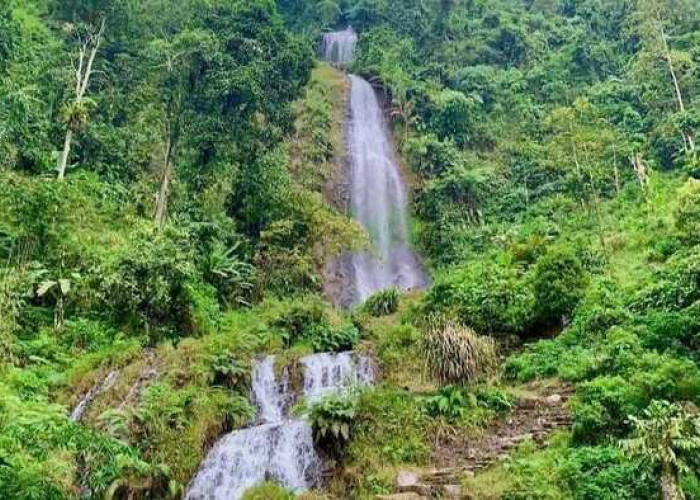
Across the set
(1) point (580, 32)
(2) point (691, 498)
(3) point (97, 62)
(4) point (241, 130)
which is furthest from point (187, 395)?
(1) point (580, 32)

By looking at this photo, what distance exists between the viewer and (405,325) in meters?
16.2

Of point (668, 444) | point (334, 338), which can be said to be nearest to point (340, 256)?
point (334, 338)

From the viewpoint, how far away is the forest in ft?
35.2

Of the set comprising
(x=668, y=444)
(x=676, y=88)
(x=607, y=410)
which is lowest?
(x=668, y=444)

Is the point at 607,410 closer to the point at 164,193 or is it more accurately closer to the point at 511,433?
the point at 511,433

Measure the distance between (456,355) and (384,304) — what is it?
19.2ft

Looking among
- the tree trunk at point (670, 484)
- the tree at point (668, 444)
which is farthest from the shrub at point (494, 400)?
the tree trunk at point (670, 484)

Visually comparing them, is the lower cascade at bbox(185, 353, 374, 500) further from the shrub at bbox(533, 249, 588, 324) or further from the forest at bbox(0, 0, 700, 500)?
the shrub at bbox(533, 249, 588, 324)

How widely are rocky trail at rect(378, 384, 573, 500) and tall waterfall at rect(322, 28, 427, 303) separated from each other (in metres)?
11.7

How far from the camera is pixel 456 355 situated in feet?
45.1

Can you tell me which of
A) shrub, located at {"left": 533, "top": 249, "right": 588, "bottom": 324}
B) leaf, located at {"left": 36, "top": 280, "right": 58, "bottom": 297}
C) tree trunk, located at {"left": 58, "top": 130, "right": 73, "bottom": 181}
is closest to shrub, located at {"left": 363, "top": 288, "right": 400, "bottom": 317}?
shrub, located at {"left": 533, "top": 249, "right": 588, "bottom": 324}

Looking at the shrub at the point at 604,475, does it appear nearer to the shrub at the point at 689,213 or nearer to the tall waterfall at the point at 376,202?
the shrub at the point at 689,213

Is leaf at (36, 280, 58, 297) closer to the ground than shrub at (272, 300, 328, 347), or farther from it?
farther from it

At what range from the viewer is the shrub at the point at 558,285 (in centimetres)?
1514
